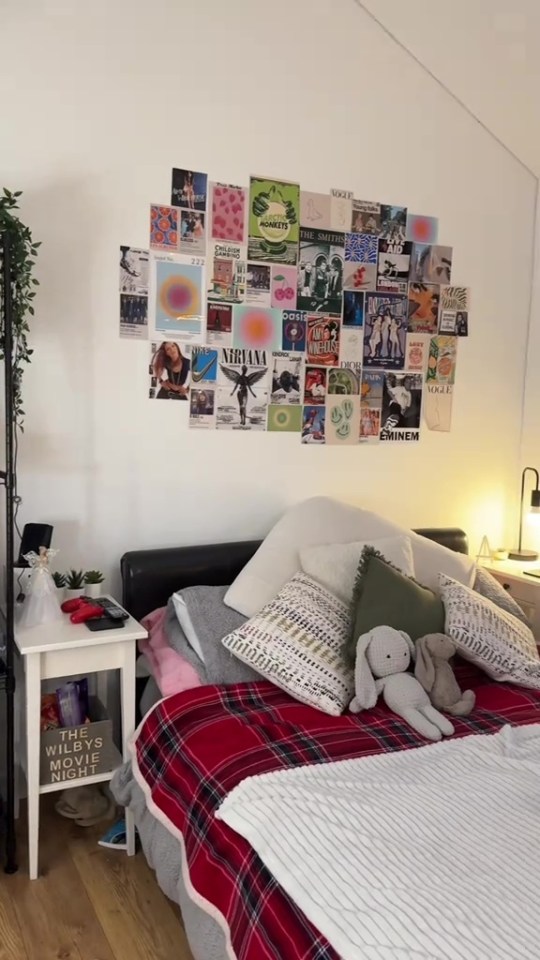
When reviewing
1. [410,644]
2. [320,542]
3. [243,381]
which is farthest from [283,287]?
[410,644]

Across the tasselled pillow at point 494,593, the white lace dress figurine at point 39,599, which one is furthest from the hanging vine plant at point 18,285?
the tasselled pillow at point 494,593

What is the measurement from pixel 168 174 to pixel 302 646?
1.61 m

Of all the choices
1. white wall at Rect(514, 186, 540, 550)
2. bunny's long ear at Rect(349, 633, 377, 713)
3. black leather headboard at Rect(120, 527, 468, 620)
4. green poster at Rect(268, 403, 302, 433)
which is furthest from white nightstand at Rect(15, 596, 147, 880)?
white wall at Rect(514, 186, 540, 550)

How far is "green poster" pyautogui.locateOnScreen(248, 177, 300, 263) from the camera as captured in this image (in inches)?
110

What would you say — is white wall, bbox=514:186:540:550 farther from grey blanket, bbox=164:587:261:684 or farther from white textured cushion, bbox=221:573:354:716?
grey blanket, bbox=164:587:261:684

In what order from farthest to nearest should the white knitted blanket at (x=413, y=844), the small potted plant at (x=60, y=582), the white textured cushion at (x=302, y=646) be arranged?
the small potted plant at (x=60, y=582)
the white textured cushion at (x=302, y=646)
the white knitted blanket at (x=413, y=844)

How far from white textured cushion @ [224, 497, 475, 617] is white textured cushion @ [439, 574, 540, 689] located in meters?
0.22

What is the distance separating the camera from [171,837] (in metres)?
1.92

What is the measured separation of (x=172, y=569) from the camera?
2.63m

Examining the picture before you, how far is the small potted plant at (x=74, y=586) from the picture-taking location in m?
2.48

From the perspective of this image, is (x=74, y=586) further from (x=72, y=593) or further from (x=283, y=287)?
(x=283, y=287)

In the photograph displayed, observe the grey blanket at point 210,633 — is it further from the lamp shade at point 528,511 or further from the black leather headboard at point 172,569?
the lamp shade at point 528,511

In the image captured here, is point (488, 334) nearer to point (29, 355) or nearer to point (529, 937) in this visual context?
point (29, 355)

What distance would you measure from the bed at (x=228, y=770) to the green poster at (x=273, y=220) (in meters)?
1.21
